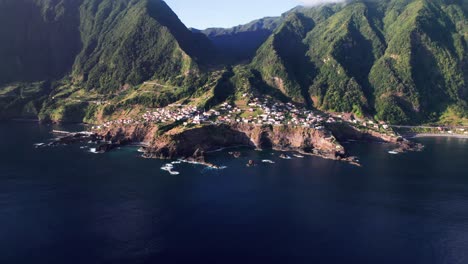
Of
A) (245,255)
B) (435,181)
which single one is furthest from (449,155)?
(245,255)

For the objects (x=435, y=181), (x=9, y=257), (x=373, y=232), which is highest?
(x=435, y=181)

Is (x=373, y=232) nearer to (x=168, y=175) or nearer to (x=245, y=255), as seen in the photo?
(x=245, y=255)

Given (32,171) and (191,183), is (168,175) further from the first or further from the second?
(32,171)

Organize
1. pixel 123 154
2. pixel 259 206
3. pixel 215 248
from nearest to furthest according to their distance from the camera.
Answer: pixel 215 248
pixel 259 206
pixel 123 154

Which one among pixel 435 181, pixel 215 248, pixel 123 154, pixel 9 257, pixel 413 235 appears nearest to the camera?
pixel 9 257

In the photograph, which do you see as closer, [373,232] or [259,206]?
[373,232]

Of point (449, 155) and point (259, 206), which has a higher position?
point (449, 155)

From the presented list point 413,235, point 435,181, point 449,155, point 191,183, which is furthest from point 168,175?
point 449,155
